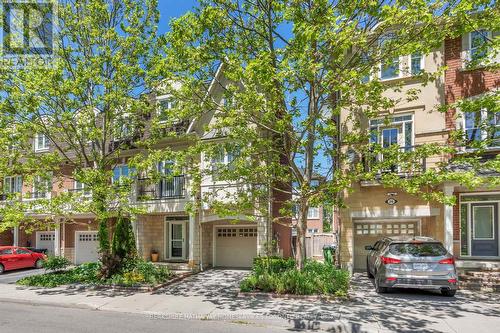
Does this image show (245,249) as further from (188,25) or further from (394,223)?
(188,25)

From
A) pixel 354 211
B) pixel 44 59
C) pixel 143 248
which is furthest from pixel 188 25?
pixel 143 248

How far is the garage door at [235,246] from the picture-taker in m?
17.2

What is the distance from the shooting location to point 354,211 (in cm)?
1385

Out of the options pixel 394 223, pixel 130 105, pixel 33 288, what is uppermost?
pixel 130 105

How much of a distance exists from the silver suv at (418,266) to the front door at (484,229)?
386 cm

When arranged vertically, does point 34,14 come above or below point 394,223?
above

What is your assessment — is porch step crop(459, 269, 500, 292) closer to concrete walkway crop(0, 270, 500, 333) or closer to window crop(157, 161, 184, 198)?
concrete walkway crop(0, 270, 500, 333)

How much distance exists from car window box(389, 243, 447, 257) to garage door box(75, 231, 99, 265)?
17514 mm

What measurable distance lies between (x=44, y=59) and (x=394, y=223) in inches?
600

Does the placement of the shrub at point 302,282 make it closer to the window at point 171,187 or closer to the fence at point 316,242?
the window at point 171,187

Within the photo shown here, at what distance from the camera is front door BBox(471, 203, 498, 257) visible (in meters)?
12.9

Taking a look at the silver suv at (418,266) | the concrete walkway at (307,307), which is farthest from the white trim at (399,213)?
the silver suv at (418,266)

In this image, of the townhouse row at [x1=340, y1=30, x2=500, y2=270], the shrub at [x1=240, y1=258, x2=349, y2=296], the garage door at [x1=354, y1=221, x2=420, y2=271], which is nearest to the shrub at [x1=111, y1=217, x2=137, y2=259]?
the shrub at [x1=240, y1=258, x2=349, y2=296]

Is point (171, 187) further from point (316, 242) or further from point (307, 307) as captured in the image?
point (307, 307)
